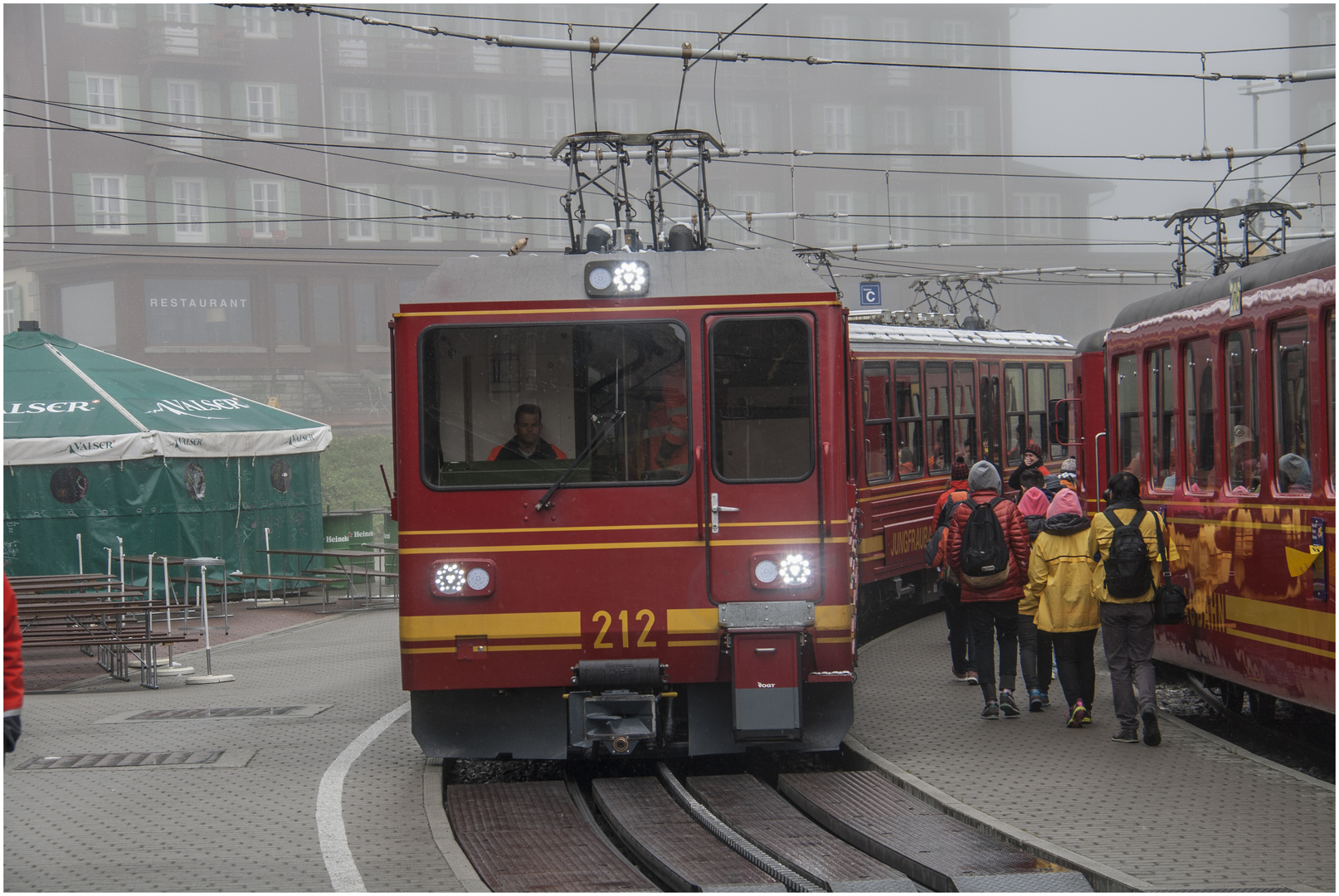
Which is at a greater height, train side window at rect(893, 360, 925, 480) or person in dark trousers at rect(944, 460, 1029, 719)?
train side window at rect(893, 360, 925, 480)

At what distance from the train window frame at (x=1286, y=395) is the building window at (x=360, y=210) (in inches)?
1781

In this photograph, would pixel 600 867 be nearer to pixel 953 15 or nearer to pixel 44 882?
pixel 44 882

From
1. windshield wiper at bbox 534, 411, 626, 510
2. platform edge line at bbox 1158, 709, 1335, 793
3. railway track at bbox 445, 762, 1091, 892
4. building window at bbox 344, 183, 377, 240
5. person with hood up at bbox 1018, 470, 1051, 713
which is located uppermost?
building window at bbox 344, 183, 377, 240

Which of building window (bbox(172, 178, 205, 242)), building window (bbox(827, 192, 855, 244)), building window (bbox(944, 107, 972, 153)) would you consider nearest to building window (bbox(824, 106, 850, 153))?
building window (bbox(827, 192, 855, 244))

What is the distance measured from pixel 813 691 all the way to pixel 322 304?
1786 inches

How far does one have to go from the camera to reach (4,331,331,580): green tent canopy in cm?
1989

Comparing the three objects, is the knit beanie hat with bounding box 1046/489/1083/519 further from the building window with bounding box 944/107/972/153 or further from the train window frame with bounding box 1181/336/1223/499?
the building window with bounding box 944/107/972/153

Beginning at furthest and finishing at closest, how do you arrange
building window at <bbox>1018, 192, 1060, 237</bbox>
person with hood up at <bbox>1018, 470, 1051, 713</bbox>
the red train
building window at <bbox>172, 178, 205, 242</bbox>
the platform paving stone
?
building window at <bbox>1018, 192, 1060, 237</bbox> → building window at <bbox>172, 178, 205, 242</bbox> → person with hood up at <bbox>1018, 470, 1051, 713</bbox> → the red train → the platform paving stone

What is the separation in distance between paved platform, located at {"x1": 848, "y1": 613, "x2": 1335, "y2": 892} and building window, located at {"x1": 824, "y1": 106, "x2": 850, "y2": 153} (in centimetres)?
4808

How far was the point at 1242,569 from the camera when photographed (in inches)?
340

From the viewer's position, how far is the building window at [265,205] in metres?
50.3

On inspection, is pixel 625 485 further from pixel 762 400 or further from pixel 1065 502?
pixel 1065 502

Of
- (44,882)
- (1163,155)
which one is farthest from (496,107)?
(44,882)

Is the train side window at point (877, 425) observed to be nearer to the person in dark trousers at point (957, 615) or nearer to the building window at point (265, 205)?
the person in dark trousers at point (957, 615)
